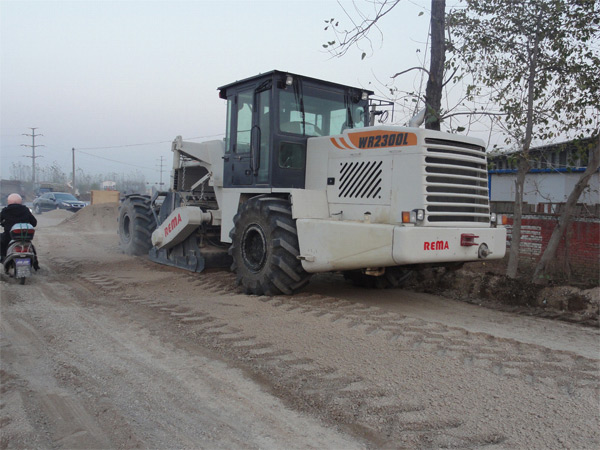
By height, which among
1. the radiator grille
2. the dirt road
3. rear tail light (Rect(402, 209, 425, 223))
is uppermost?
the radiator grille

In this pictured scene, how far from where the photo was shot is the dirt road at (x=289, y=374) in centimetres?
353

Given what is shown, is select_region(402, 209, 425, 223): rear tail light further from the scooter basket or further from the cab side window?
the scooter basket

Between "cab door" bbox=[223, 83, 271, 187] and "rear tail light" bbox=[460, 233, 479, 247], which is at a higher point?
"cab door" bbox=[223, 83, 271, 187]

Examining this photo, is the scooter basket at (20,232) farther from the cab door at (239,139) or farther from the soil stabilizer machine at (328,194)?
the cab door at (239,139)

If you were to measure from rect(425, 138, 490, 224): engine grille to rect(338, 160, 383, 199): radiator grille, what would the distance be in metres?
0.67

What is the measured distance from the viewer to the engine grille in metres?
6.48

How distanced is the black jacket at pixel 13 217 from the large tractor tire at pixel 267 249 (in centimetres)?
373

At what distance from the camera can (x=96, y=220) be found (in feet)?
69.2

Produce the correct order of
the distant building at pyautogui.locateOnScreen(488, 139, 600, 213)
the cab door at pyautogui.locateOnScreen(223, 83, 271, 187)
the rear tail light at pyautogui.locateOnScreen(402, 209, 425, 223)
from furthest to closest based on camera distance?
the distant building at pyautogui.locateOnScreen(488, 139, 600, 213) → the cab door at pyautogui.locateOnScreen(223, 83, 271, 187) → the rear tail light at pyautogui.locateOnScreen(402, 209, 425, 223)

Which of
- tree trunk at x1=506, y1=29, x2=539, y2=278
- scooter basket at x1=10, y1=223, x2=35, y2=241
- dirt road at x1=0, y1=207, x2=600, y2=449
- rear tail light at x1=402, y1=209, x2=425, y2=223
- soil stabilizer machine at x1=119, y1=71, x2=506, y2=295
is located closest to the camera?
dirt road at x1=0, y1=207, x2=600, y2=449

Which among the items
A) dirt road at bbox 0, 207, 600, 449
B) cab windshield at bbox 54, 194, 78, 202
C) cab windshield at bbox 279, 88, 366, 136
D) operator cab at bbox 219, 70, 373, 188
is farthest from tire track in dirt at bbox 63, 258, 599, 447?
cab windshield at bbox 54, 194, 78, 202

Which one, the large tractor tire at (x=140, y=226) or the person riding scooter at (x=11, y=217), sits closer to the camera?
the person riding scooter at (x=11, y=217)

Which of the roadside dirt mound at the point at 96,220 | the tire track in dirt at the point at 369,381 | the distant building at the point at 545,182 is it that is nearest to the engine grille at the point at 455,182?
the tire track in dirt at the point at 369,381

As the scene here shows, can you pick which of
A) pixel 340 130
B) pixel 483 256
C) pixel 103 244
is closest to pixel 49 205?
pixel 103 244
